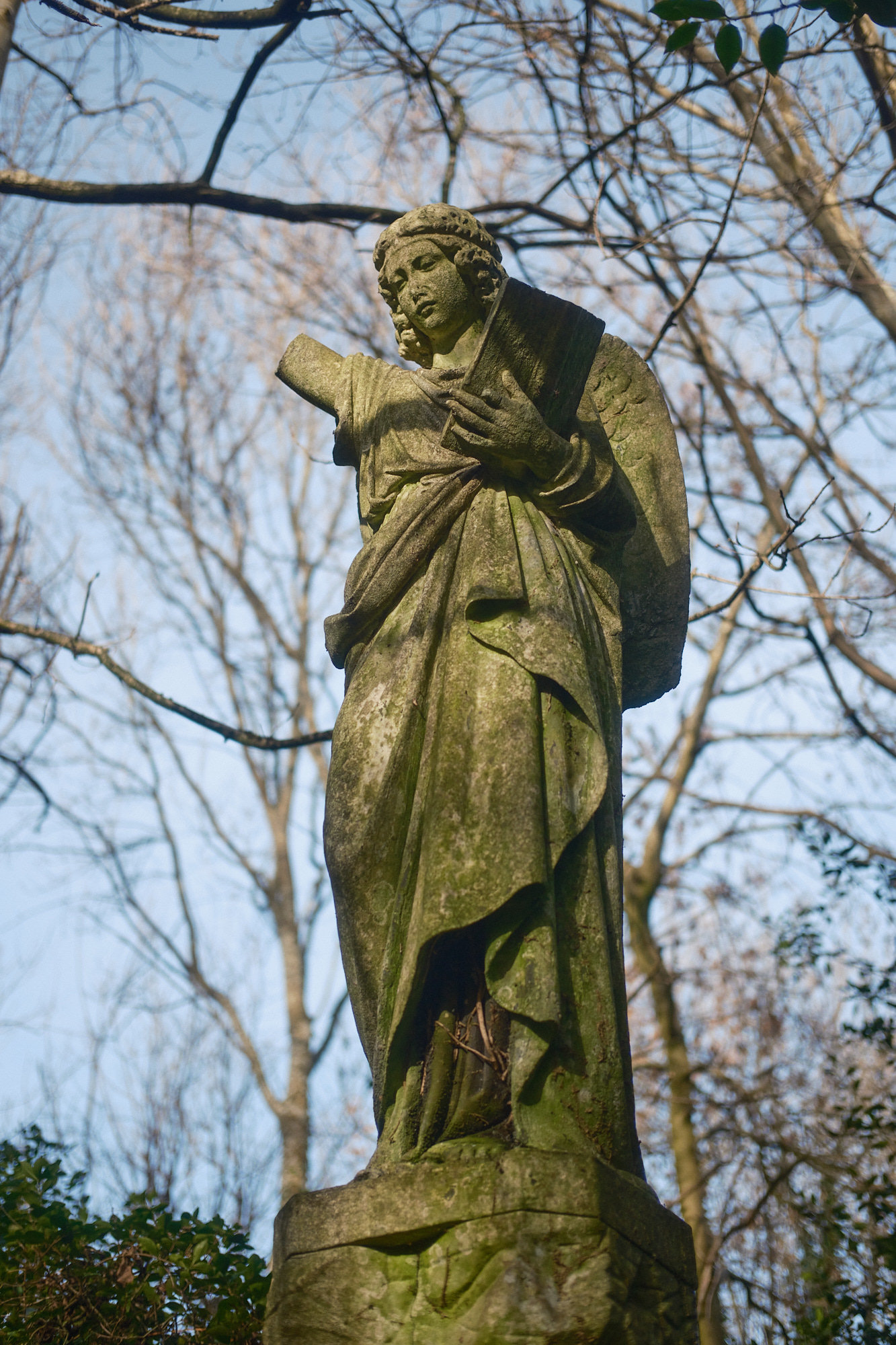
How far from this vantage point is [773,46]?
444 cm

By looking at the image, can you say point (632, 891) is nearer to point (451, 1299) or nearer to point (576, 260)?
point (576, 260)

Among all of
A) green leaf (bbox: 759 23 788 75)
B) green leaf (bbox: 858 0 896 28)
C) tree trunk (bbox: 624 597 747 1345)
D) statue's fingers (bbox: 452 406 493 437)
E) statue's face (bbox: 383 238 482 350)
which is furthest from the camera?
tree trunk (bbox: 624 597 747 1345)

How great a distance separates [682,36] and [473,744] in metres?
2.34

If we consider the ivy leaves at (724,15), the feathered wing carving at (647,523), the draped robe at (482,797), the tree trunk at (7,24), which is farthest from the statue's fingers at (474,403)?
the tree trunk at (7,24)

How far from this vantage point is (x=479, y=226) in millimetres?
4297

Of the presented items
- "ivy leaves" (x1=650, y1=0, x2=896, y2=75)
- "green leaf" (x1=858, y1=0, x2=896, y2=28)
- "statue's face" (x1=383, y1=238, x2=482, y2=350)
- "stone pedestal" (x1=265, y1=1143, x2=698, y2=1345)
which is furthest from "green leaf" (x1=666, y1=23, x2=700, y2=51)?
"stone pedestal" (x1=265, y1=1143, x2=698, y2=1345)

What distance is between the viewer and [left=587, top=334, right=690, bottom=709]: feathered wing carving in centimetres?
412

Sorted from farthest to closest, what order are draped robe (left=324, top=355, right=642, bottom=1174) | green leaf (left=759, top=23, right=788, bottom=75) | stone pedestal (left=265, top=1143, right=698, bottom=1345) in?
green leaf (left=759, top=23, right=788, bottom=75), draped robe (left=324, top=355, right=642, bottom=1174), stone pedestal (left=265, top=1143, right=698, bottom=1345)

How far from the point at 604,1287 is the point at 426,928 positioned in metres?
0.84

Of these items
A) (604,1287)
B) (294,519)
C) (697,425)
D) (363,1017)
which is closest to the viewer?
(604,1287)

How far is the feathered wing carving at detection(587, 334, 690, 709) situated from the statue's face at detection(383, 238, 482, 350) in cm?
53

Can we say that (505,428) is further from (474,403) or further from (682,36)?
(682,36)

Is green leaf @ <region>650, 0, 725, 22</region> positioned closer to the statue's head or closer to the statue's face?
the statue's head

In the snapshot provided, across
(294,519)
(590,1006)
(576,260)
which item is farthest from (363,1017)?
(294,519)
